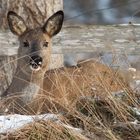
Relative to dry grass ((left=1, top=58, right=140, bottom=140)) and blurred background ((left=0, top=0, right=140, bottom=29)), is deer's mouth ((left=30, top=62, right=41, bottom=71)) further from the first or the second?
blurred background ((left=0, top=0, right=140, bottom=29))

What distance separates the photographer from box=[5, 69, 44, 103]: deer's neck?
8.12m

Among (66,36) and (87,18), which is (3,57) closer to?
(66,36)

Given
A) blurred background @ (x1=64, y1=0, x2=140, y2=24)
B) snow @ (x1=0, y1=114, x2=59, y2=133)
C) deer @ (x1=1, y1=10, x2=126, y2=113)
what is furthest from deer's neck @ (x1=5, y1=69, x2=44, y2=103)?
blurred background @ (x1=64, y1=0, x2=140, y2=24)

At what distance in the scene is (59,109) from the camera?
652cm

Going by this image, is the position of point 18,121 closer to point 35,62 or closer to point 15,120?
point 15,120

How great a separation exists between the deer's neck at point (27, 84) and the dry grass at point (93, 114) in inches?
40.2

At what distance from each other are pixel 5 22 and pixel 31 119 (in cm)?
308

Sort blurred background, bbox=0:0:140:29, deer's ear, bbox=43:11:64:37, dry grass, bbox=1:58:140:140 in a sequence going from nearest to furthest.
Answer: dry grass, bbox=1:58:140:140 < deer's ear, bbox=43:11:64:37 < blurred background, bbox=0:0:140:29

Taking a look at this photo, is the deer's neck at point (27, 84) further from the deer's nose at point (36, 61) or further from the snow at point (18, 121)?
the snow at point (18, 121)

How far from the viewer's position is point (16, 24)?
27.4 ft

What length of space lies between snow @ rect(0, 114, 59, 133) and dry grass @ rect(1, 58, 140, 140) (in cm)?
7

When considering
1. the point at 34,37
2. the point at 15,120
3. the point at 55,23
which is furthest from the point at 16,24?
the point at 15,120

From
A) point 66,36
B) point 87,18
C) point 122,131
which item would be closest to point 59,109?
point 122,131

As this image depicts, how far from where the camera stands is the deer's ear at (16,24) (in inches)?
325
